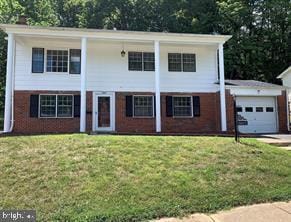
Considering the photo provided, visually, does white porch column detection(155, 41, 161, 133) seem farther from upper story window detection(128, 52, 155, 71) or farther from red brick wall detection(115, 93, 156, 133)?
upper story window detection(128, 52, 155, 71)

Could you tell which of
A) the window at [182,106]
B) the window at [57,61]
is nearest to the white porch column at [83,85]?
the window at [57,61]

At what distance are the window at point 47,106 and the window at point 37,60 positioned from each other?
1535 mm

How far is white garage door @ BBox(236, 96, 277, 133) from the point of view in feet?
66.3

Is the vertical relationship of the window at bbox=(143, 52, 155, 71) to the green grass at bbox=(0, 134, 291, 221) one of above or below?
above

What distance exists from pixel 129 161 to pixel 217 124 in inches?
464

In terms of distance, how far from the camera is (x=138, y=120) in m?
18.6

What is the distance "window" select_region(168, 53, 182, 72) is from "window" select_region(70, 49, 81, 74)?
5288 mm

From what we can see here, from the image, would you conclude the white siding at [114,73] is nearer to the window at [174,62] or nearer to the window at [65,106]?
the window at [174,62]

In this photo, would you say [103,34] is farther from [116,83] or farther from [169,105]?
[169,105]

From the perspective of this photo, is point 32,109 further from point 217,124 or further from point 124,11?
point 124,11

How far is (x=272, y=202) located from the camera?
670 cm

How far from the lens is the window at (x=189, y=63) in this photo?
→ 64.7 ft

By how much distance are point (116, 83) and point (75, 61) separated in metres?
2.63

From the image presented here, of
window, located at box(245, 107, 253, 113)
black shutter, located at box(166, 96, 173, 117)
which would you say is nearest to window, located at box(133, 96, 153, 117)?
black shutter, located at box(166, 96, 173, 117)
